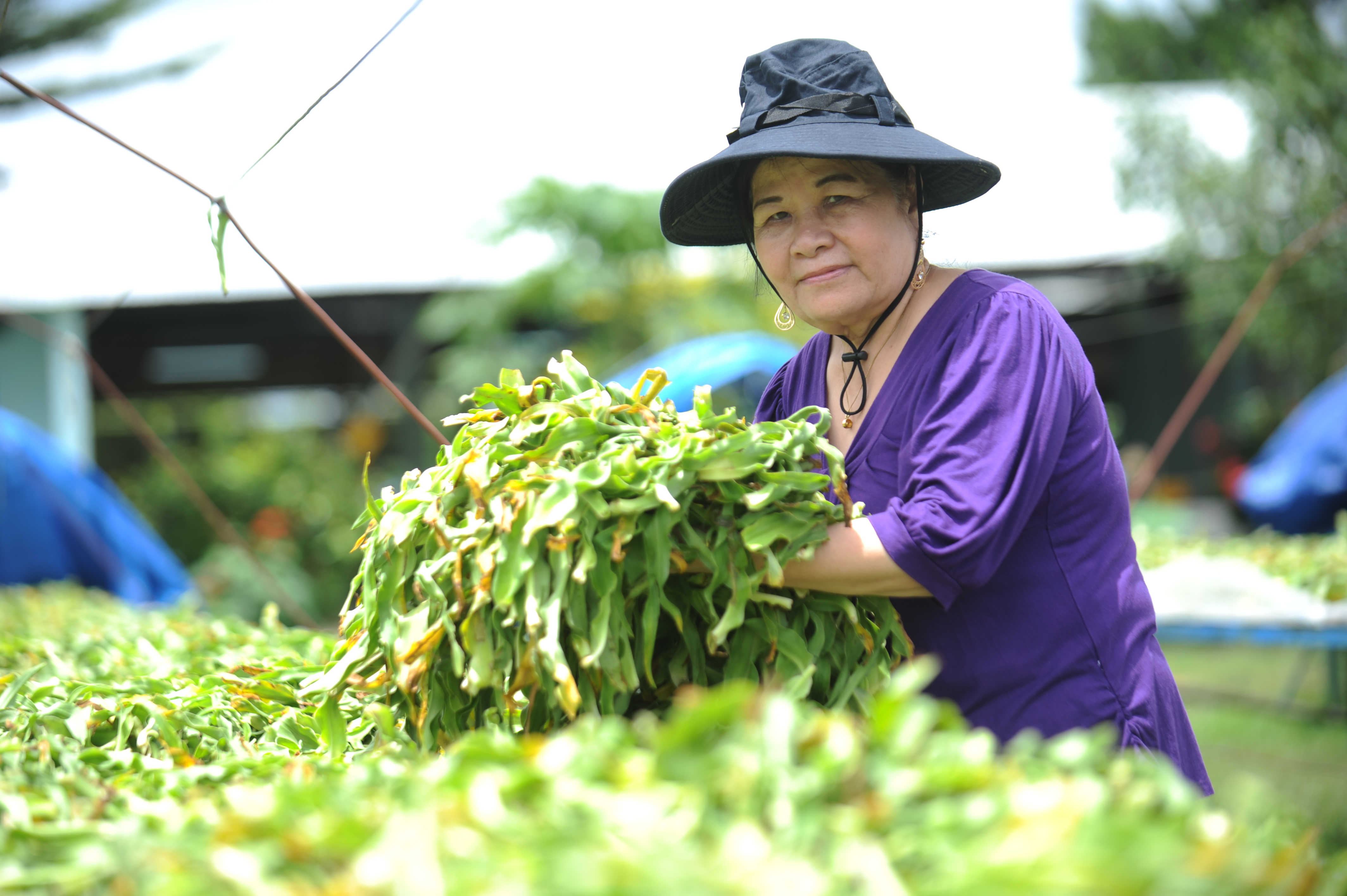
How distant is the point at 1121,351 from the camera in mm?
16047

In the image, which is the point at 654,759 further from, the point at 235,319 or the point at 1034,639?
the point at 235,319

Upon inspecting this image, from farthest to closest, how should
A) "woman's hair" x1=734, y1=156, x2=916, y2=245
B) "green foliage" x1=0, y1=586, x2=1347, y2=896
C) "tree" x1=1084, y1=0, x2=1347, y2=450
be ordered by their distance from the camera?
"tree" x1=1084, y1=0, x2=1347, y2=450, "woman's hair" x1=734, y1=156, x2=916, y2=245, "green foliage" x1=0, y1=586, x2=1347, y2=896

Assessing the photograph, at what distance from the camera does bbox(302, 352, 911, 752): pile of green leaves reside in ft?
4.08

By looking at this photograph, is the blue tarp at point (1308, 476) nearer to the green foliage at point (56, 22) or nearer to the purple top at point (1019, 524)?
the purple top at point (1019, 524)

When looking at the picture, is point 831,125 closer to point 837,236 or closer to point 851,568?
point 837,236

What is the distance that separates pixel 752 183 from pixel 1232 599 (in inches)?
115

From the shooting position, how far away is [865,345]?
67.4 inches

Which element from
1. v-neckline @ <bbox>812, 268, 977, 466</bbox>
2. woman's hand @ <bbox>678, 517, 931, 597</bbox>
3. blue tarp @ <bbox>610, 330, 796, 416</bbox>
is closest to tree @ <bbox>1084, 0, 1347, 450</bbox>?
blue tarp @ <bbox>610, 330, 796, 416</bbox>

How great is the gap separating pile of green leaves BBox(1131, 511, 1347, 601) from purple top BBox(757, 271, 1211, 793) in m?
2.32

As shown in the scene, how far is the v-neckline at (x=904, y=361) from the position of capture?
1.53 metres

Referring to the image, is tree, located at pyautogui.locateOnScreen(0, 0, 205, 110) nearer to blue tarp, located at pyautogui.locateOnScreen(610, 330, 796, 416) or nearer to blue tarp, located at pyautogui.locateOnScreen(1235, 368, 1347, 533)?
blue tarp, located at pyautogui.locateOnScreen(610, 330, 796, 416)

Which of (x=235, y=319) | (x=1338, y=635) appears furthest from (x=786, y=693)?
(x=235, y=319)

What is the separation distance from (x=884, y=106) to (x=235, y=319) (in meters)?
11.5

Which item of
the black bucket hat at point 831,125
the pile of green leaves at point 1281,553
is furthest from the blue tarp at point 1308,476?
the black bucket hat at point 831,125
